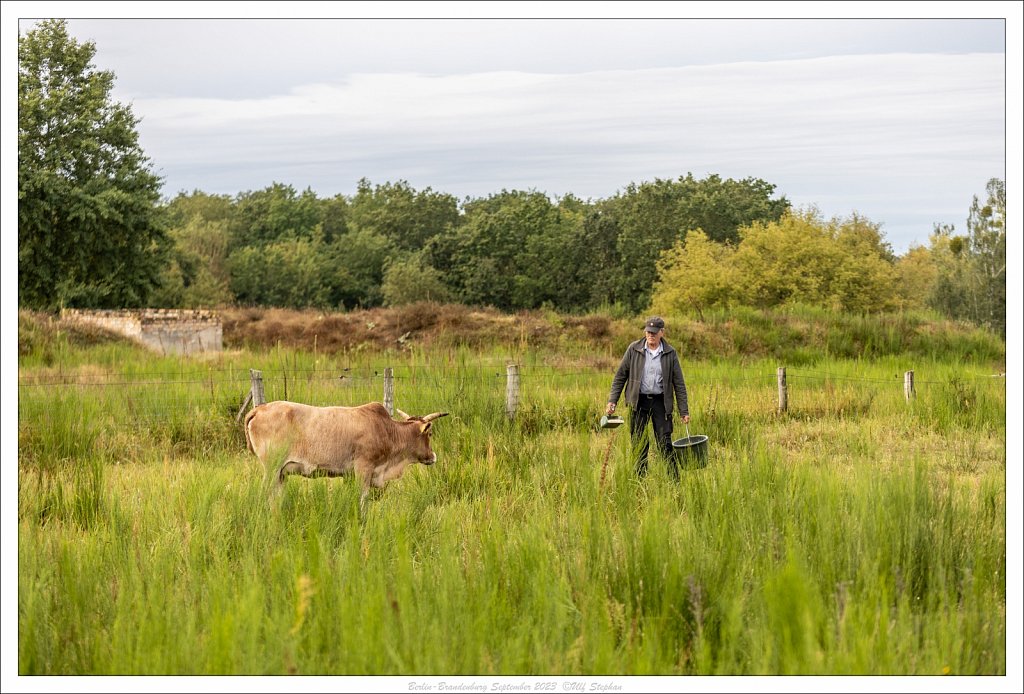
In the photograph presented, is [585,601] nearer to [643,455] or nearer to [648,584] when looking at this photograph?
[648,584]

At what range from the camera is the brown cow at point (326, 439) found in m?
7.41

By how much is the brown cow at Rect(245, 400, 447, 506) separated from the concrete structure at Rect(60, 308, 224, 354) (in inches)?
681

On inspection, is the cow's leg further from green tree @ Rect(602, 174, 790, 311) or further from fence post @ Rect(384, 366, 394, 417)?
green tree @ Rect(602, 174, 790, 311)

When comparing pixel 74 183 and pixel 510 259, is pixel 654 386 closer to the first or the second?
pixel 74 183

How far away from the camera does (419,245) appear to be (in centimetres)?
6256

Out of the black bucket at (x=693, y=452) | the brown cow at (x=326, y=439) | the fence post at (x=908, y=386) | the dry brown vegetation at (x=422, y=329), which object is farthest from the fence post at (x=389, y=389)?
the dry brown vegetation at (x=422, y=329)

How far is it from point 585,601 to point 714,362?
1962 centimetres

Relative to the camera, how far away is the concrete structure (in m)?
24.2

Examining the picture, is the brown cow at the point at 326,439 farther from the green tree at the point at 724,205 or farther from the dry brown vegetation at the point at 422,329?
the green tree at the point at 724,205

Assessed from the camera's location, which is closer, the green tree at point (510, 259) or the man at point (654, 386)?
the man at point (654, 386)

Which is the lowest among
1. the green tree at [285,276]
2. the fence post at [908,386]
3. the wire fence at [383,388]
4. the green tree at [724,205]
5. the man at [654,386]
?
the fence post at [908,386]

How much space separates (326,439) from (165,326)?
18736 mm

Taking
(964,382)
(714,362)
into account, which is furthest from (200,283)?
(964,382)

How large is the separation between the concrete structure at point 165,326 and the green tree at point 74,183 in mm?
7032
